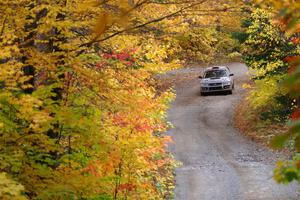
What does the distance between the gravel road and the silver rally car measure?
104 centimetres

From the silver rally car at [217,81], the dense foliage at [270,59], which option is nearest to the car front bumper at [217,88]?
the silver rally car at [217,81]

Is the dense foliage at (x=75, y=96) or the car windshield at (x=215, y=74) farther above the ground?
the dense foliage at (x=75, y=96)

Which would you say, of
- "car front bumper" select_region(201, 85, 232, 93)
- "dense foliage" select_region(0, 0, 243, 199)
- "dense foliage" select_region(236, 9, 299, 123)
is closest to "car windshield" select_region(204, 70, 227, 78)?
"car front bumper" select_region(201, 85, 232, 93)

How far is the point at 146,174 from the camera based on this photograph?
553 inches

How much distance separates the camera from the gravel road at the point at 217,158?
46.3 ft

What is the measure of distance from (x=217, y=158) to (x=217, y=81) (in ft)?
38.8

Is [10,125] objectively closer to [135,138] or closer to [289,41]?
[135,138]

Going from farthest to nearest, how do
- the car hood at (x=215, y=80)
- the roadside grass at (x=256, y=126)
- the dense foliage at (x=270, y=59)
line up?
the car hood at (x=215, y=80) → the roadside grass at (x=256, y=126) → the dense foliage at (x=270, y=59)

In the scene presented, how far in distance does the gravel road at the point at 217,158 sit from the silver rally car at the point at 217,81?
40.9 inches

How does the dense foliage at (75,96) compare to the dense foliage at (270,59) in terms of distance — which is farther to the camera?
the dense foliage at (270,59)

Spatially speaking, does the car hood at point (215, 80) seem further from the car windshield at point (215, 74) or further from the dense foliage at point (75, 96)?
the dense foliage at point (75, 96)

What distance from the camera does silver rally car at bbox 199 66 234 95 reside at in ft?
95.1

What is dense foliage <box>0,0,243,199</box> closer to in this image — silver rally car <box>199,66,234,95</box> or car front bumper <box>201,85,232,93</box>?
silver rally car <box>199,66,234,95</box>

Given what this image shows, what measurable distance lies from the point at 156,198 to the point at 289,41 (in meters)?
10.6
